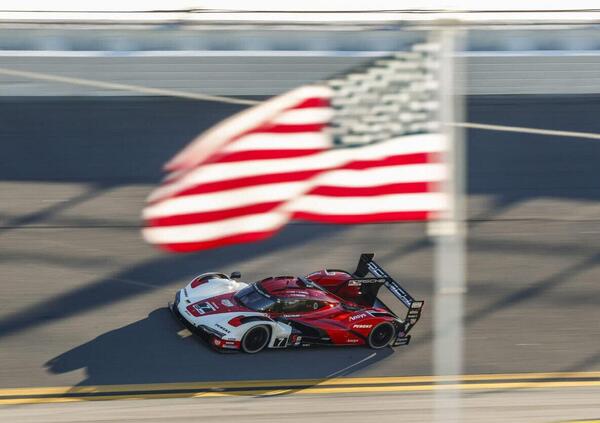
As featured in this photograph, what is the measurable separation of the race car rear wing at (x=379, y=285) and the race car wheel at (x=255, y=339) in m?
1.69

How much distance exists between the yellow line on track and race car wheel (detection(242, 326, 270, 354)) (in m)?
0.72

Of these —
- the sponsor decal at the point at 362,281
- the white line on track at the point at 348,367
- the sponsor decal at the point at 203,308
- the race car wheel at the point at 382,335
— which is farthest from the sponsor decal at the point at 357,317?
the sponsor decal at the point at 203,308

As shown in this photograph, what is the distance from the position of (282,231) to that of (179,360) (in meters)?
4.39

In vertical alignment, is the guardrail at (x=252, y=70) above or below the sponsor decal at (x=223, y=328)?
above

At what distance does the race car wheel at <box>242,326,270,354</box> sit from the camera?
544 inches

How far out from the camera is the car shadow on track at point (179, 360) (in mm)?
13391

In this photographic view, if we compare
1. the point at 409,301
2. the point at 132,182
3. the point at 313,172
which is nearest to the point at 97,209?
the point at 132,182

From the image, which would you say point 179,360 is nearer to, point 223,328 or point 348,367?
point 223,328

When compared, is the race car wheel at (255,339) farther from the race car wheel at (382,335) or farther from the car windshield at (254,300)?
the race car wheel at (382,335)

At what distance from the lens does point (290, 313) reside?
1424 centimetres

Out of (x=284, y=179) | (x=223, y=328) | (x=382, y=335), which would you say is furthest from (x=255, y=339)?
(x=284, y=179)

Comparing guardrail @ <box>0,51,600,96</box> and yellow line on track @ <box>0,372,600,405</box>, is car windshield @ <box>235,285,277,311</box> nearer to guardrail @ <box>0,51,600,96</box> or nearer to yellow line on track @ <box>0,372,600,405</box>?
yellow line on track @ <box>0,372,600,405</box>

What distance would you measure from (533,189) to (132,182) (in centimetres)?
734

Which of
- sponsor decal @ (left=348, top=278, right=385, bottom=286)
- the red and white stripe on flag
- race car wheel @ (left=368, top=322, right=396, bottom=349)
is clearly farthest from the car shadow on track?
the red and white stripe on flag
